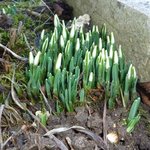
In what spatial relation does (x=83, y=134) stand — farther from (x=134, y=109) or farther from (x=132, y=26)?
(x=132, y=26)

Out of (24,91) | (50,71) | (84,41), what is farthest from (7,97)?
(84,41)

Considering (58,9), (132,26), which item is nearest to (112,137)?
(132,26)

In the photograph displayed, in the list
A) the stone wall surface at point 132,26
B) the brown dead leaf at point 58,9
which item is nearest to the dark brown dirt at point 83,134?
the stone wall surface at point 132,26

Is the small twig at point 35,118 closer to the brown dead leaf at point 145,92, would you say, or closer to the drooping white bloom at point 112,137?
the drooping white bloom at point 112,137

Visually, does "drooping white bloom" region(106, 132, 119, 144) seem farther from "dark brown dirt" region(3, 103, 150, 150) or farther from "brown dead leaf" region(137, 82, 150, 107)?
"brown dead leaf" region(137, 82, 150, 107)

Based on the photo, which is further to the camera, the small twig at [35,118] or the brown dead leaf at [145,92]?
the brown dead leaf at [145,92]

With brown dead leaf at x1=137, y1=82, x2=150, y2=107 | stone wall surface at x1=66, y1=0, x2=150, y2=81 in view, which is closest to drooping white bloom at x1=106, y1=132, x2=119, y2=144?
brown dead leaf at x1=137, y1=82, x2=150, y2=107

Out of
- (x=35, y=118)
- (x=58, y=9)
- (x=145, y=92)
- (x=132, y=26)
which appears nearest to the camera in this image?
(x=35, y=118)

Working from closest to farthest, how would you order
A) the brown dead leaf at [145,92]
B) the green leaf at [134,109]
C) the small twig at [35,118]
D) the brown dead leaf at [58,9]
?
the small twig at [35,118], the green leaf at [134,109], the brown dead leaf at [145,92], the brown dead leaf at [58,9]
